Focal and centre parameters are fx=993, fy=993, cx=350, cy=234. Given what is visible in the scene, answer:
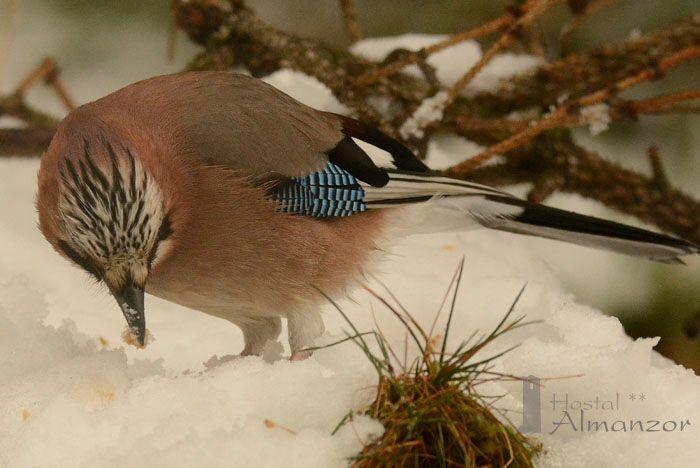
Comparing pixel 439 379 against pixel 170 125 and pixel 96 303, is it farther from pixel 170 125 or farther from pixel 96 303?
pixel 96 303

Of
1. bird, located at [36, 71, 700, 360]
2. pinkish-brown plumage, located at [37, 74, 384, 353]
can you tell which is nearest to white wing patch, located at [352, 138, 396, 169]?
bird, located at [36, 71, 700, 360]

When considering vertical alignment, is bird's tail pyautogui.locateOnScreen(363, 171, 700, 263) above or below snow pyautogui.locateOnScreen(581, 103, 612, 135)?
below

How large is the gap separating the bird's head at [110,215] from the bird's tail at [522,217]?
1.91 ft

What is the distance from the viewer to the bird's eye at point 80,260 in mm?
1979

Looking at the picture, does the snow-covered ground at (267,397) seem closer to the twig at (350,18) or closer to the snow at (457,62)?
the snow at (457,62)

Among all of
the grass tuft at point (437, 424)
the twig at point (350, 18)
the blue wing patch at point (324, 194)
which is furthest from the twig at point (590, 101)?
the grass tuft at point (437, 424)

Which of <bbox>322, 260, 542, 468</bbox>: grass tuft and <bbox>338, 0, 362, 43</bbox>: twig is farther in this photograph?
<bbox>338, 0, 362, 43</bbox>: twig

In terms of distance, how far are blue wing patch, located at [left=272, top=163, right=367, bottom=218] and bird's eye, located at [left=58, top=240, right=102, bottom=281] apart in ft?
1.37

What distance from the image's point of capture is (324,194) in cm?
226

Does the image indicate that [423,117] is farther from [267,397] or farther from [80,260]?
[267,397]

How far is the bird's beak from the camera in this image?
197 centimetres

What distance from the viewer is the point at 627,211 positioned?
3271 millimetres

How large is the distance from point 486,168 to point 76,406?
1.84m

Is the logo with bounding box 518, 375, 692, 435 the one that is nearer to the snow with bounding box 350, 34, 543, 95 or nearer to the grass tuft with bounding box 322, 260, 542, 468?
the grass tuft with bounding box 322, 260, 542, 468
